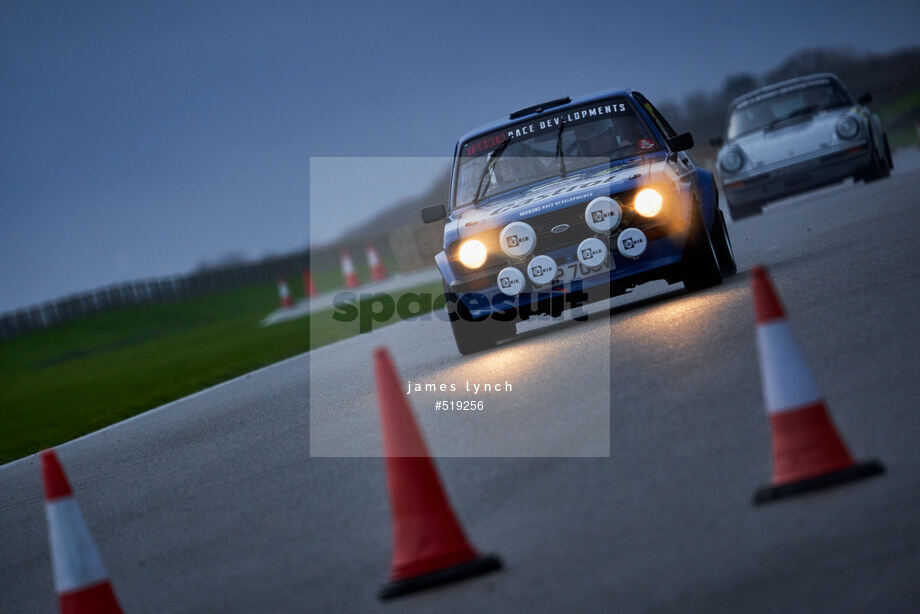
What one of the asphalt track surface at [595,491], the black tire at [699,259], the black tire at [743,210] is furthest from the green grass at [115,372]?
the black tire at [699,259]

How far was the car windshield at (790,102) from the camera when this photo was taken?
18.5m

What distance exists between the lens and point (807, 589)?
3.71 meters

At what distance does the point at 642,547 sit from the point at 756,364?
8.98 ft

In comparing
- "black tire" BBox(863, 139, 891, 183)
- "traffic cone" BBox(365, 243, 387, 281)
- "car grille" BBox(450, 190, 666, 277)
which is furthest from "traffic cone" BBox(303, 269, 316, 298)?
"car grille" BBox(450, 190, 666, 277)

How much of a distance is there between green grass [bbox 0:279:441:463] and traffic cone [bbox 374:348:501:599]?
28.5ft

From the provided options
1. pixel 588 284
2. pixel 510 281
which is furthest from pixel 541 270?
pixel 588 284

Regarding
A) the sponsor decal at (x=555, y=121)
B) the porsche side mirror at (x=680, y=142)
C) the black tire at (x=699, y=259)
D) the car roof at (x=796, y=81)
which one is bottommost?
the black tire at (x=699, y=259)

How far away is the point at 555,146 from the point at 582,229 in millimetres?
1428

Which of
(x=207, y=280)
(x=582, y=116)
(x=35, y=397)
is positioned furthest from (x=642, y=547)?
(x=207, y=280)

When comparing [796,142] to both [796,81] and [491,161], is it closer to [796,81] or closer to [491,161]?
[796,81]

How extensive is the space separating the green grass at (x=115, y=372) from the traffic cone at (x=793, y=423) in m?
9.35

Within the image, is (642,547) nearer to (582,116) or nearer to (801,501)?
(801,501)

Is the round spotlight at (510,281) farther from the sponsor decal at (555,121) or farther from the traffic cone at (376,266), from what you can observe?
the traffic cone at (376,266)

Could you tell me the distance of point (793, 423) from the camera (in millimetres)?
4688
